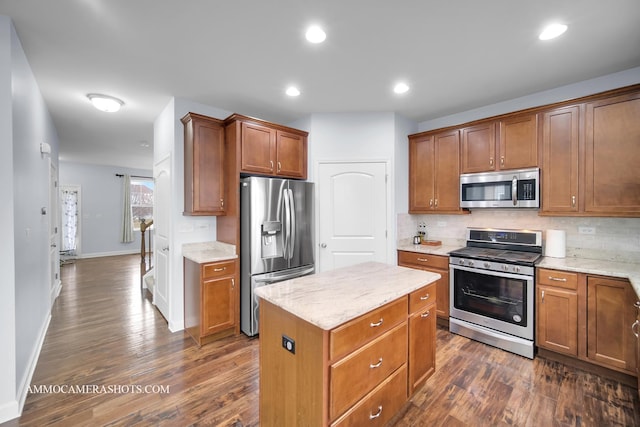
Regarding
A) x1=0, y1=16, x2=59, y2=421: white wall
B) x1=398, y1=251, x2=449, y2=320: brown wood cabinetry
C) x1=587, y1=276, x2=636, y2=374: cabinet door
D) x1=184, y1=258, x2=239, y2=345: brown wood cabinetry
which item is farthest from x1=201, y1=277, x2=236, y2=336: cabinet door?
x1=587, y1=276, x2=636, y2=374: cabinet door

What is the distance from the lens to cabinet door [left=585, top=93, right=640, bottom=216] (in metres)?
2.36

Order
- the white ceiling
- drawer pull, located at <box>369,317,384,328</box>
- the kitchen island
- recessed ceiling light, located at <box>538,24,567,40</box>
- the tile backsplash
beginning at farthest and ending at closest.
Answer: the tile backsplash
recessed ceiling light, located at <box>538,24,567,40</box>
the white ceiling
drawer pull, located at <box>369,317,384,328</box>
the kitchen island

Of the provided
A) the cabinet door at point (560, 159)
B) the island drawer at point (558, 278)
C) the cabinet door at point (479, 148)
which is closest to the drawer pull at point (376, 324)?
the island drawer at point (558, 278)

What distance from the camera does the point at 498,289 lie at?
277cm

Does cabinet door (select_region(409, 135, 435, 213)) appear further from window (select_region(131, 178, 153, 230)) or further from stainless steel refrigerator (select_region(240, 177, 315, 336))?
window (select_region(131, 178, 153, 230))

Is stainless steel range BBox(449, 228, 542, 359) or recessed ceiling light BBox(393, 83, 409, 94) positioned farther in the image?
recessed ceiling light BBox(393, 83, 409, 94)

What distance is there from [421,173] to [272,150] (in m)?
2.07

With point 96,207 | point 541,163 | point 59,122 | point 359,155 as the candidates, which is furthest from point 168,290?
point 96,207

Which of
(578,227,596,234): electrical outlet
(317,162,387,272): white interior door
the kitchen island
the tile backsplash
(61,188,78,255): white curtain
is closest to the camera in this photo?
the kitchen island

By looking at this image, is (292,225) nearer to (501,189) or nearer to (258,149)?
(258,149)

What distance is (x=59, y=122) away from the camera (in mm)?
4168

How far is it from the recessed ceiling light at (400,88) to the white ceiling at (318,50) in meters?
0.10

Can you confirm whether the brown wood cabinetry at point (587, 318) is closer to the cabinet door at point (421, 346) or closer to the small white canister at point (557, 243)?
the small white canister at point (557, 243)

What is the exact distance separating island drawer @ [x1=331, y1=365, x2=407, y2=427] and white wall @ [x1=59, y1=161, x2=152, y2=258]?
916 cm
